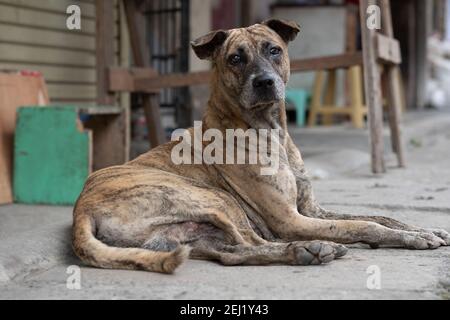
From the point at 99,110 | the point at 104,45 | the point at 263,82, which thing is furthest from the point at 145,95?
the point at 263,82

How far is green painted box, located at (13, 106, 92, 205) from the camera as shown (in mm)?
5262

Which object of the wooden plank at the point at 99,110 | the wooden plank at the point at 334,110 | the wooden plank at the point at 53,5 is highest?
the wooden plank at the point at 53,5

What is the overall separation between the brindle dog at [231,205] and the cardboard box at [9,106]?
6.38 ft

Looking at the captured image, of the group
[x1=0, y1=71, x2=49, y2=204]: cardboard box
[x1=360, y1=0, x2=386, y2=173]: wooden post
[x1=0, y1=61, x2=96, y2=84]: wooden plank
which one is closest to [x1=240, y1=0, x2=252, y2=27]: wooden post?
[x1=0, y1=61, x2=96, y2=84]: wooden plank

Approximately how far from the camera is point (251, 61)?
3707 millimetres

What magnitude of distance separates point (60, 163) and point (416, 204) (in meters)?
2.53

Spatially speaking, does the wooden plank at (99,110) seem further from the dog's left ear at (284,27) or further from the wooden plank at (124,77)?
the dog's left ear at (284,27)

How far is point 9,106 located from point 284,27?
253cm

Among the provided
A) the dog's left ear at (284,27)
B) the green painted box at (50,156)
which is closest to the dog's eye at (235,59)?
the dog's left ear at (284,27)

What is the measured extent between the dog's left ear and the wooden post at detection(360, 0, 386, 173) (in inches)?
89.7

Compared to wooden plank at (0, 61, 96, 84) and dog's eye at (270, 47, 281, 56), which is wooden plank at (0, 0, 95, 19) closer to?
wooden plank at (0, 61, 96, 84)

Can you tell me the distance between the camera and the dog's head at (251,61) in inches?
144

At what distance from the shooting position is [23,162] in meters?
5.40

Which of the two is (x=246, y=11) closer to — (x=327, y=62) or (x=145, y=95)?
(x=145, y=95)
